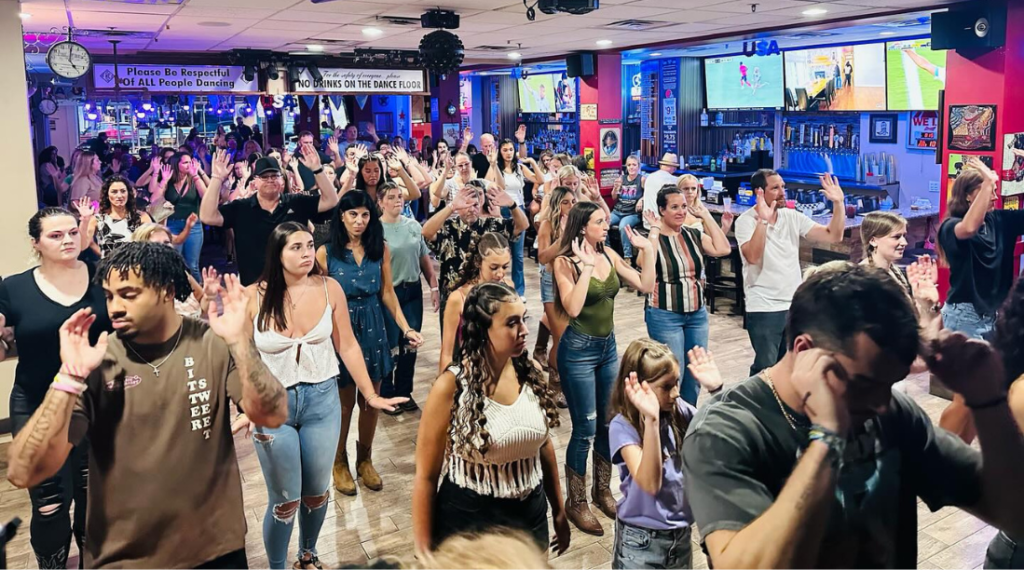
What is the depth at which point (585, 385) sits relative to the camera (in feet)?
11.7

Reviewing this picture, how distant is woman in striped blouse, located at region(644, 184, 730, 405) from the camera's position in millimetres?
4246

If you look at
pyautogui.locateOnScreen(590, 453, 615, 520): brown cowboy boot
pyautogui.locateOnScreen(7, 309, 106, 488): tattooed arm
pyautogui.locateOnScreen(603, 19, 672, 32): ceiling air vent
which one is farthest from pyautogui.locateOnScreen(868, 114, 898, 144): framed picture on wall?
pyautogui.locateOnScreen(7, 309, 106, 488): tattooed arm

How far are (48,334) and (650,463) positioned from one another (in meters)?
2.12

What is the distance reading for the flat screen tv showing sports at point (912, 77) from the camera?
9.17 meters

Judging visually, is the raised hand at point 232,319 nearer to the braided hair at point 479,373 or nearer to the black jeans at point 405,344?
the braided hair at point 479,373

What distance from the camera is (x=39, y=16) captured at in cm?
679

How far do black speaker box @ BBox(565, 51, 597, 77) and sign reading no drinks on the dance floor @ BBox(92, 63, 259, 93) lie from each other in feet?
14.5

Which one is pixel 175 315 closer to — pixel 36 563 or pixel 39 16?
pixel 36 563

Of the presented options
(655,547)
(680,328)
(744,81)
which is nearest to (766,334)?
(680,328)

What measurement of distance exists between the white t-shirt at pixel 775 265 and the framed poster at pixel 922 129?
582cm

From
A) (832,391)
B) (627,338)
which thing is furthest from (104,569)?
(627,338)

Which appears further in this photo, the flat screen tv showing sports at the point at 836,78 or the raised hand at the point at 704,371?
the flat screen tv showing sports at the point at 836,78

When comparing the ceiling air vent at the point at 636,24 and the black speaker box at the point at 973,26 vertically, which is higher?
the ceiling air vent at the point at 636,24

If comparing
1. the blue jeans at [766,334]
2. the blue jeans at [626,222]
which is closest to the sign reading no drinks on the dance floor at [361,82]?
the blue jeans at [626,222]
